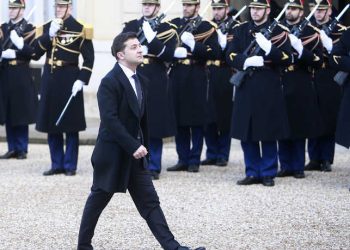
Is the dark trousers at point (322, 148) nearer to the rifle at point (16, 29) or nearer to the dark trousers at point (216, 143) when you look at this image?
the dark trousers at point (216, 143)

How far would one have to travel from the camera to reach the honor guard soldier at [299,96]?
37.2ft

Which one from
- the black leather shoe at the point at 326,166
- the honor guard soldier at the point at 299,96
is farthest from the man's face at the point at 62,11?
the black leather shoe at the point at 326,166

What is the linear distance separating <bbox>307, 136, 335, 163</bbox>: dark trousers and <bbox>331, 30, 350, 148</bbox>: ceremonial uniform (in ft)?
3.91

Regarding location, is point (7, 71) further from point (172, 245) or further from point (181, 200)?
point (172, 245)

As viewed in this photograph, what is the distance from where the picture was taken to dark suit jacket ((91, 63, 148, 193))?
7.28 metres

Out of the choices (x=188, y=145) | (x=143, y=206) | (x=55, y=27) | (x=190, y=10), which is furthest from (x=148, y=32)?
(x=143, y=206)

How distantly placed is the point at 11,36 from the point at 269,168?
354 centimetres

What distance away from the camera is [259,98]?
35.5ft

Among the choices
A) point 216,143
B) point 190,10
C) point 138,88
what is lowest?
point 216,143

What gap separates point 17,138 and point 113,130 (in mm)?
6171

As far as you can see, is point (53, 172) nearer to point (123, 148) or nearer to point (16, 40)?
point (16, 40)

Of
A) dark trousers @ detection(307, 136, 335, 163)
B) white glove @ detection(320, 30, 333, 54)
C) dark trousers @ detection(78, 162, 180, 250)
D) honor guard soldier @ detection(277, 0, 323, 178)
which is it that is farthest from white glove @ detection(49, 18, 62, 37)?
dark trousers @ detection(78, 162, 180, 250)

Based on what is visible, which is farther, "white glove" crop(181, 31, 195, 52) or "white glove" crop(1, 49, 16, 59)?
"white glove" crop(1, 49, 16, 59)

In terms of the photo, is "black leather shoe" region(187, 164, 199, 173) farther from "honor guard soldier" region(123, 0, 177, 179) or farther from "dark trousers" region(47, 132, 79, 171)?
"dark trousers" region(47, 132, 79, 171)
